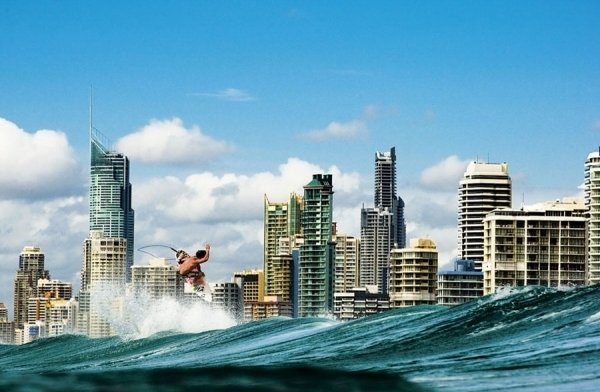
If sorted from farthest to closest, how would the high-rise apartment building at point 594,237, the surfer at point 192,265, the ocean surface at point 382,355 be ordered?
the high-rise apartment building at point 594,237
the surfer at point 192,265
the ocean surface at point 382,355

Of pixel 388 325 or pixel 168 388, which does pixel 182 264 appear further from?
pixel 168 388

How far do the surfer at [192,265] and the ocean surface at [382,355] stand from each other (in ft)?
69.7

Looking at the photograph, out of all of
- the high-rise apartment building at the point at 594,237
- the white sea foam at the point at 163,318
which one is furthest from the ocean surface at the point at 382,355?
the high-rise apartment building at the point at 594,237

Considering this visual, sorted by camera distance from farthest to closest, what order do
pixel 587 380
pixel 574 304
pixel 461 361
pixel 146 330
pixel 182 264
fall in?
pixel 182 264, pixel 146 330, pixel 574 304, pixel 461 361, pixel 587 380

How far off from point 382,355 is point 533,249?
6162 inches

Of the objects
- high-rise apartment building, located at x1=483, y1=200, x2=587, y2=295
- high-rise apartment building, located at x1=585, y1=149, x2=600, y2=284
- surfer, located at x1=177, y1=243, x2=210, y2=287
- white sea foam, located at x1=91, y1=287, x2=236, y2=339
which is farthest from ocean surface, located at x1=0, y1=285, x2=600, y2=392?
high-rise apartment building, located at x1=585, y1=149, x2=600, y2=284

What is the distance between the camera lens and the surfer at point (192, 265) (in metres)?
96.0

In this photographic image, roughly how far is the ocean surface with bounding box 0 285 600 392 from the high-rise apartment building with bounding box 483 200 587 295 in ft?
378

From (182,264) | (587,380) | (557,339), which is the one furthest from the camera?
(182,264)

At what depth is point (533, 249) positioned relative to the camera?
190 meters

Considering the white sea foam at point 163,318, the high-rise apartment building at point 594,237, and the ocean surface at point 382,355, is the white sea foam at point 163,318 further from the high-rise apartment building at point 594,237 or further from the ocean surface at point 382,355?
the high-rise apartment building at point 594,237

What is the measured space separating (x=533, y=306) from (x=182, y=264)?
189 ft

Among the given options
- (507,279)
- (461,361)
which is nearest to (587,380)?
(461,361)

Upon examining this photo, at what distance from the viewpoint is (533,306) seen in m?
42.3
